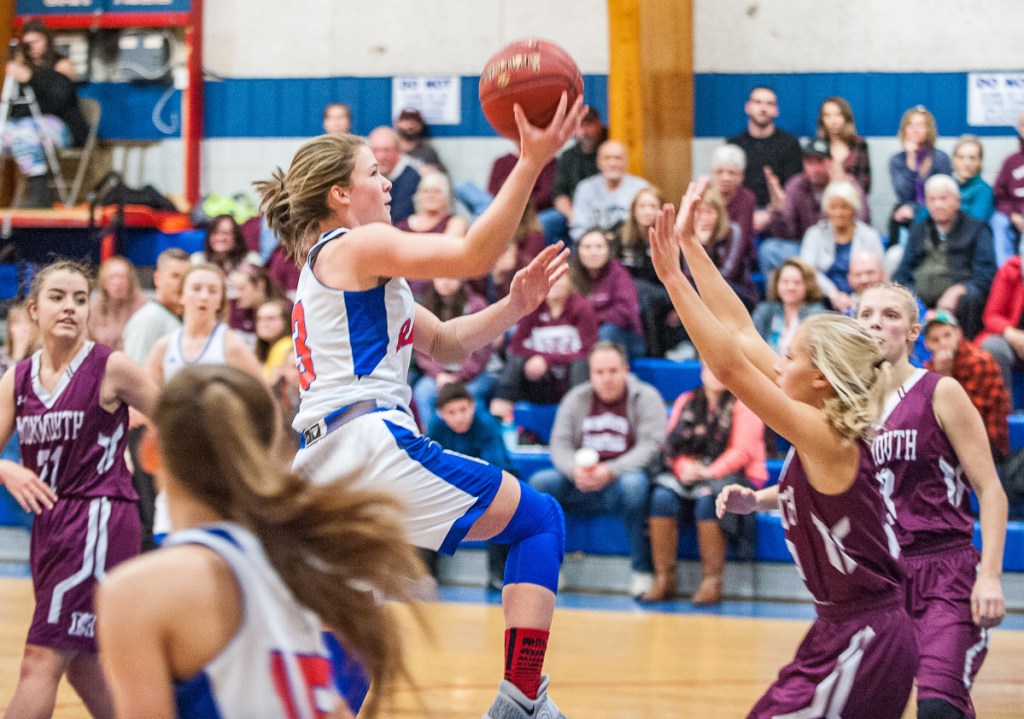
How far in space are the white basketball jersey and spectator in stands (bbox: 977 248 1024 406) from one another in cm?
645

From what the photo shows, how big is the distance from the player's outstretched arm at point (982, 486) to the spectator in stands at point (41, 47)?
372 inches

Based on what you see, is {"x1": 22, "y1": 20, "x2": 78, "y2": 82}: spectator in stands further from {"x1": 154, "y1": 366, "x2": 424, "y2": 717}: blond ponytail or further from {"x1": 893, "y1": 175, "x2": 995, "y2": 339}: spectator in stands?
{"x1": 154, "y1": 366, "x2": 424, "y2": 717}: blond ponytail

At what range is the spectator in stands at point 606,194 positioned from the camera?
9.02m

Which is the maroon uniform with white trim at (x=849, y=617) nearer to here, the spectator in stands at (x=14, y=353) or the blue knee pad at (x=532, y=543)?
the blue knee pad at (x=532, y=543)

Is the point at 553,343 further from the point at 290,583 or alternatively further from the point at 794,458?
the point at 290,583

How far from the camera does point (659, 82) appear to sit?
991 centimetres

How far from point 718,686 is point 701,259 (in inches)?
97.0

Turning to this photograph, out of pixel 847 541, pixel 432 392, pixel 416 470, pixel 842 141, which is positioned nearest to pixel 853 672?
pixel 847 541

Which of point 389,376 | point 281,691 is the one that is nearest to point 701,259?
point 389,376

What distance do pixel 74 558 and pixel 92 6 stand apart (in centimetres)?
903

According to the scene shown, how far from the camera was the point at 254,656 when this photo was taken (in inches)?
76.1

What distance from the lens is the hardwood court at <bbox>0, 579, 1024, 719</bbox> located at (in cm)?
502

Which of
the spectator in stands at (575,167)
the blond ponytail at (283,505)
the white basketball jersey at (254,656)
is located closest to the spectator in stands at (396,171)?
the spectator in stands at (575,167)

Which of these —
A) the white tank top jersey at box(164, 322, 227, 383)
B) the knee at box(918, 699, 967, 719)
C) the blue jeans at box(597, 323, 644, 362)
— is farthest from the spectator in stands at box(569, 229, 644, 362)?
the knee at box(918, 699, 967, 719)
